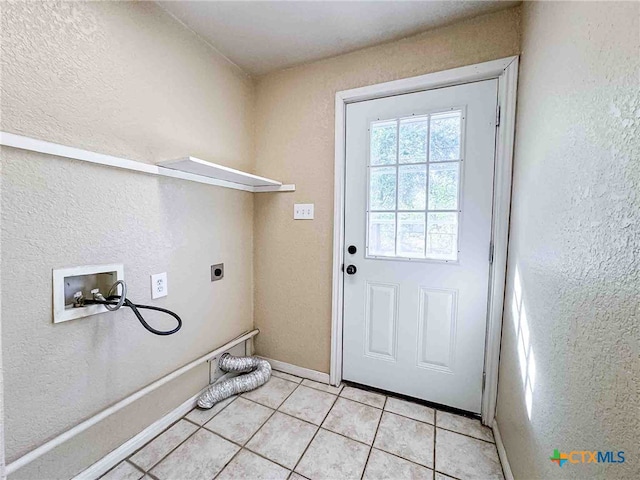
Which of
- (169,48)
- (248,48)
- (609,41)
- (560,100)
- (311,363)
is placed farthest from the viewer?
(311,363)

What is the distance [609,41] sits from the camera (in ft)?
2.07

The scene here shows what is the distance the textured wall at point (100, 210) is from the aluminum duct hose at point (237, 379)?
0.39 ft

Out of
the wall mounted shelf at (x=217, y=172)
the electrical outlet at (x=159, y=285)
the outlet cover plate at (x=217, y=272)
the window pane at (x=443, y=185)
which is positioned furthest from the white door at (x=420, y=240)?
the electrical outlet at (x=159, y=285)

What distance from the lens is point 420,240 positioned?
63.9 inches

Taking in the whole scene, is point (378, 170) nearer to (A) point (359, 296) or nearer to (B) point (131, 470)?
(A) point (359, 296)

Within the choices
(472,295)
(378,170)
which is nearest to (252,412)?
(472,295)

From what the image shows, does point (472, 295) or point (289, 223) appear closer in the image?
point (472, 295)

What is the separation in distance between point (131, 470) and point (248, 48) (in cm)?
244

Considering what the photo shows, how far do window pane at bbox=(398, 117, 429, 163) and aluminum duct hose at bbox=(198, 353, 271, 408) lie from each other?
1.78m

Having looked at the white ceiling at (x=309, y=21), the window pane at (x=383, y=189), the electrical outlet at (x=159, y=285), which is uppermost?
the white ceiling at (x=309, y=21)

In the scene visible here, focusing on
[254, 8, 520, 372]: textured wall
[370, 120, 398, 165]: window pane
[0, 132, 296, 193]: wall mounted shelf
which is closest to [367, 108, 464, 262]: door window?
[370, 120, 398, 165]: window pane

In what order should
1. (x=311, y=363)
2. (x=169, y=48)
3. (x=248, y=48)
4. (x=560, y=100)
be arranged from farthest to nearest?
1. (x=311, y=363)
2. (x=248, y=48)
3. (x=169, y=48)
4. (x=560, y=100)

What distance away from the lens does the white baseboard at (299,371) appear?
1.91m

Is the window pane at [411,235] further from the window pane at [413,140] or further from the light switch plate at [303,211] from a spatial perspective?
the light switch plate at [303,211]
